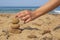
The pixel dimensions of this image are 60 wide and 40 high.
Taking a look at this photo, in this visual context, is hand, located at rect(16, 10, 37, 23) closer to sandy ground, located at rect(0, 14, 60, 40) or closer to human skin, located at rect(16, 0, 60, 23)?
human skin, located at rect(16, 0, 60, 23)

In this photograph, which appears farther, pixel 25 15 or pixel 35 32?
pixel 35 32

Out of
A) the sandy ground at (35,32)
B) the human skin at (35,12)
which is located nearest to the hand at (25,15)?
the human skin at (35,12)

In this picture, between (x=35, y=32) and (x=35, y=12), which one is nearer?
(x=35, y=12)

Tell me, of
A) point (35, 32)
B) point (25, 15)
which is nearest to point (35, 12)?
point (25, 15)

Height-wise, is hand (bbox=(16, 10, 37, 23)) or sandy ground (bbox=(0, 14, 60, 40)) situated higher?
hand (bbox=(16, 10, 37, 23))

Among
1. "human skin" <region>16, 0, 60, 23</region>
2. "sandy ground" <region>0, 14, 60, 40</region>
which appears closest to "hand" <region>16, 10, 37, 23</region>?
"human skin" <region>16, 0, 60, 23</region>

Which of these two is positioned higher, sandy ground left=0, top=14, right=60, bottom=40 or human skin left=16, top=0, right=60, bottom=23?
human skin left=16, top=0, right=60, bottom=23

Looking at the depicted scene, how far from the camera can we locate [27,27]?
1.69m

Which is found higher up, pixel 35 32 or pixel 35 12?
pixel 35 12

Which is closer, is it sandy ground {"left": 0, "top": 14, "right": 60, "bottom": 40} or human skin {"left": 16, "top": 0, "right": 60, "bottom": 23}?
human skin {"left": 16, "top": 0, "right": 60, "bottom": 23}

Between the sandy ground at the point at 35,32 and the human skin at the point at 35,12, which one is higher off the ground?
the human skin at the point at 35,12

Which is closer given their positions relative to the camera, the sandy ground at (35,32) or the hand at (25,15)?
the hand at (25,15)

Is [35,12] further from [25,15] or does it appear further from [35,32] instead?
[35,32]

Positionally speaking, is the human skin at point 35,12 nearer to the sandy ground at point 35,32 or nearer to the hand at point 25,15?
the hand at point 25,15
